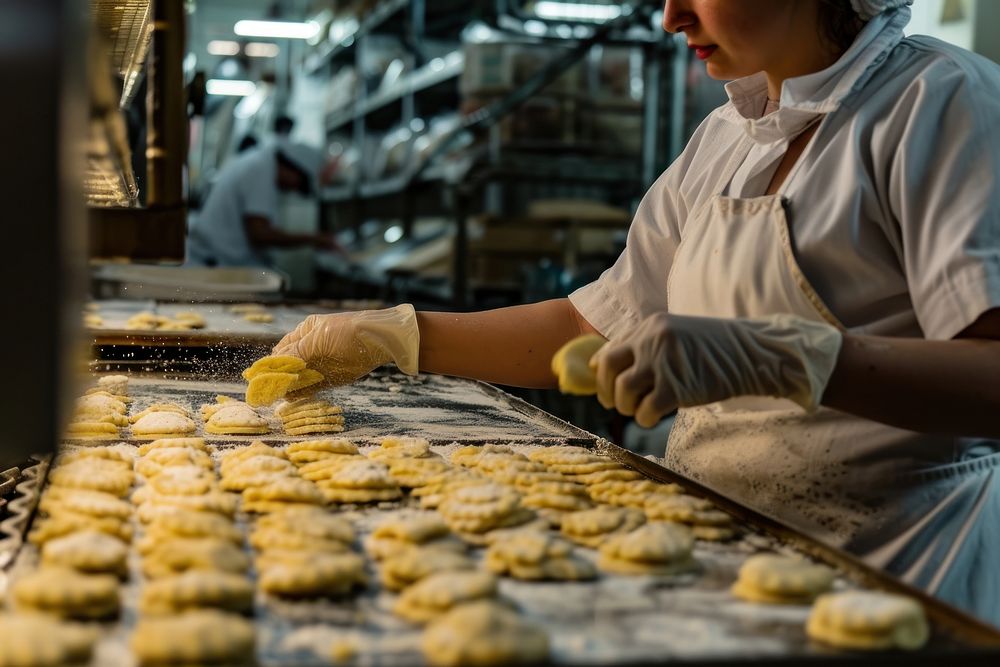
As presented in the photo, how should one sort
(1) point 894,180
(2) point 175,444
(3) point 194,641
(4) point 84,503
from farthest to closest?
(2) point 175,444
(1) point 894,180
(4) point 84,503
(3) point 194,641

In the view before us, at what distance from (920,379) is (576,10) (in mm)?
4064

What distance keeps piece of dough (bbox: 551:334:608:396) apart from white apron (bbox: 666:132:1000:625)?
34 centimetres

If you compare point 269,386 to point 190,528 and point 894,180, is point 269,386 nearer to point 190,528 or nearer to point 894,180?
point 190,528

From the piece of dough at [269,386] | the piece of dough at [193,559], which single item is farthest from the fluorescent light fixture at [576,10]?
the piece of dough at [193,559]

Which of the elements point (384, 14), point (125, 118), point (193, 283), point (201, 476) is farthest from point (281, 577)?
point (384, 14)

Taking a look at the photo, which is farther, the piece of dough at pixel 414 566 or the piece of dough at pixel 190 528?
the piece of dough at pixel 190 528

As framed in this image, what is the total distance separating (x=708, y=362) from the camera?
1.38 meters

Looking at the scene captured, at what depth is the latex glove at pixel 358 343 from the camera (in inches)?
85.3

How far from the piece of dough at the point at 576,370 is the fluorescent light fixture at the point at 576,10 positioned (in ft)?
12.8

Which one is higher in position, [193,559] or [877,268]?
[877,268]

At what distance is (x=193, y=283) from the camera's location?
16.5 feet

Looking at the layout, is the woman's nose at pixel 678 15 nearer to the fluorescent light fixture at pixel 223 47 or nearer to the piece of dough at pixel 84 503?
the piece of dough at pixel 84 503

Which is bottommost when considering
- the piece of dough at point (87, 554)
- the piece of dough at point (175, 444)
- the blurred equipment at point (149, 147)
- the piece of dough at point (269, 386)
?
the piece of dough at point (175, 444)

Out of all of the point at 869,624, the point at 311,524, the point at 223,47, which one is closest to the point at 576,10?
the point at 311,524
